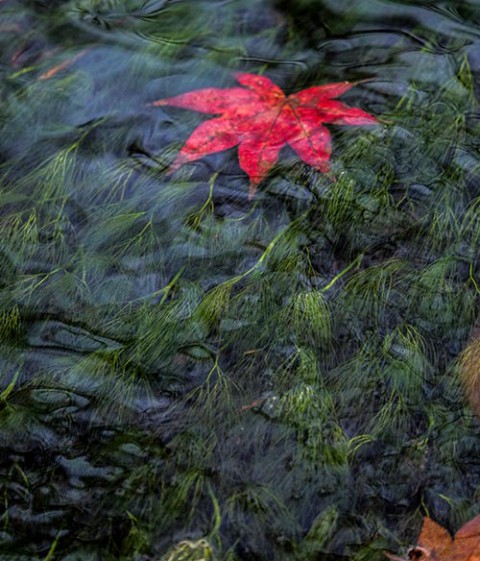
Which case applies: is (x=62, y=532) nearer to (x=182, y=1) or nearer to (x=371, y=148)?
(x=371, y=148)

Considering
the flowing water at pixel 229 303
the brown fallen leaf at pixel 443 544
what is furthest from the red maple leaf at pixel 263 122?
the brown fallen leaf at pixel 443 544

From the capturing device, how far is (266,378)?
62.7 inches

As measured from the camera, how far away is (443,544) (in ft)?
4.49

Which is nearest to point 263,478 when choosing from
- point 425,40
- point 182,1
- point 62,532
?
point 62,532

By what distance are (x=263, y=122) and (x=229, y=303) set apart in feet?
2.07

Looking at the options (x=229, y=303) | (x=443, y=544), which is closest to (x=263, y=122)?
(x=229, y=303)

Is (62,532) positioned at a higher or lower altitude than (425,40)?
lower

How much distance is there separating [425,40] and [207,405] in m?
1.60

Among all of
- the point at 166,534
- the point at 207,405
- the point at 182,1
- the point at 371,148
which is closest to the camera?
the point at 166,534

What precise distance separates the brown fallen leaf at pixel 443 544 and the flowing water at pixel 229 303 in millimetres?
20

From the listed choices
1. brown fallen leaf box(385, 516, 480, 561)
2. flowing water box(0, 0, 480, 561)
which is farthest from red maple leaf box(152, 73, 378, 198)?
brown fallen leaf box(385, 516, 480, 561)

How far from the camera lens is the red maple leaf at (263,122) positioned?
203cm

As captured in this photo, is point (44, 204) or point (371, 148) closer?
point (44, 204)

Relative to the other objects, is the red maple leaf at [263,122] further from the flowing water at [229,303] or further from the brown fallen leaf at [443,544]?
the brown fallen leaf at [443,544]
